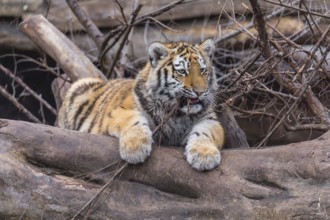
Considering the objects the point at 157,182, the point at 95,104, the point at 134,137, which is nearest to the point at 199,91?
the point at 134,137

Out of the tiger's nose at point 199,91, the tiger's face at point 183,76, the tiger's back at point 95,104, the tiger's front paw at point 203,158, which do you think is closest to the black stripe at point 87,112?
the tiger's back at point 95,104

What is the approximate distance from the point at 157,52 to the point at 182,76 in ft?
1.01

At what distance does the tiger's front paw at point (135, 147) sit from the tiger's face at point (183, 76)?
307 millimetres

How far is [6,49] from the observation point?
24.1 ft

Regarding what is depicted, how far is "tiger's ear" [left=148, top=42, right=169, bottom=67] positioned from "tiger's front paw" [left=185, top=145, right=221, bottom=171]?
2.28ft

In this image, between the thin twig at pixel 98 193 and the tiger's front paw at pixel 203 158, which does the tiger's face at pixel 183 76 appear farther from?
the thin twig at pixel 98 193

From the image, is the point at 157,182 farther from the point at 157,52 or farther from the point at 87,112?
the point at 87,112

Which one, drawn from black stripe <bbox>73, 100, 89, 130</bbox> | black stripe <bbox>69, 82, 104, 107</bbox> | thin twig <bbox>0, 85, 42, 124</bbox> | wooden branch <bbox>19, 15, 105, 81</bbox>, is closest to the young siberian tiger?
black stripe <bbox>73, 100, 89, 130</bbox>

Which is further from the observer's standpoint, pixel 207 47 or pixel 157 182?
pixel 207 47

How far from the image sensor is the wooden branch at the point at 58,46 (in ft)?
17.7

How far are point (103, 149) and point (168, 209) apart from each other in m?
0.50

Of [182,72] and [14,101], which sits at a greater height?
[182,72]

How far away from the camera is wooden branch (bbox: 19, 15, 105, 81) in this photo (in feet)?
17.7

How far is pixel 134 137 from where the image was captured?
359cm
